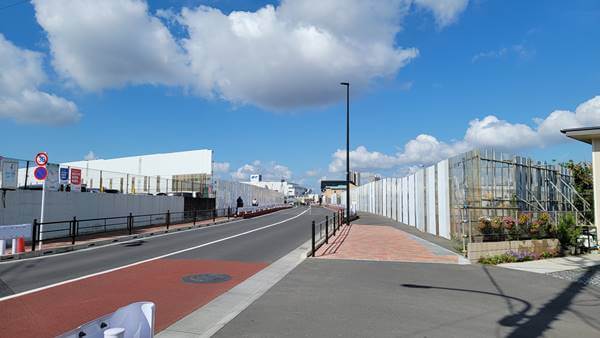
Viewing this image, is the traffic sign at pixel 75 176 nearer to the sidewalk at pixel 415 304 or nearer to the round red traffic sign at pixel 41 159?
the round red traffic sign at pixel 41 159

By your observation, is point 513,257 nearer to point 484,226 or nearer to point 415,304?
point 484,226

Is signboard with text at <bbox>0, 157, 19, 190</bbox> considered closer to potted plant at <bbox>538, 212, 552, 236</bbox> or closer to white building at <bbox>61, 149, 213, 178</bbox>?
potted plant at <bbox>538, 212, 552, 236</bbox>

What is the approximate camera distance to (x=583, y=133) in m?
17.6

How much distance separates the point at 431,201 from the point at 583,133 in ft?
26.0

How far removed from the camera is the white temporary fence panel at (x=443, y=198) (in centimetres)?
1966

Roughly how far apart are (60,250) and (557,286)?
16.2m

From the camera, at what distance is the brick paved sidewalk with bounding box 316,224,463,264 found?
14.0 m

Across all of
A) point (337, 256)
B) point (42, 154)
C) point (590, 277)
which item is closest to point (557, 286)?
point (590, 277)

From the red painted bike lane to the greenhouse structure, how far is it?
364 inches

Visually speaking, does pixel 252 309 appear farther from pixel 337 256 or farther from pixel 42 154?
pixel 42 154

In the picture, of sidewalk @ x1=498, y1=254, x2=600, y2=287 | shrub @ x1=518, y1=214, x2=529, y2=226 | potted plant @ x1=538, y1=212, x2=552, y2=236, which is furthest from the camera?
potted plant @ x1=538, y1=212, x2=552, y2=236

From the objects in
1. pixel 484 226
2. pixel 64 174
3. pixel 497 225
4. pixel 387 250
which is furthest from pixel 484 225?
pixel 64 174

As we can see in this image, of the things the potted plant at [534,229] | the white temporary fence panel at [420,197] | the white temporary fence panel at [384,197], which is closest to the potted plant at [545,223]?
the potted plant at [534,229]

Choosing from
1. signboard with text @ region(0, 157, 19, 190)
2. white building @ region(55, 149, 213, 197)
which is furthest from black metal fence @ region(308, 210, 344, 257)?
white building @ region(55, 149, 213, 197)
